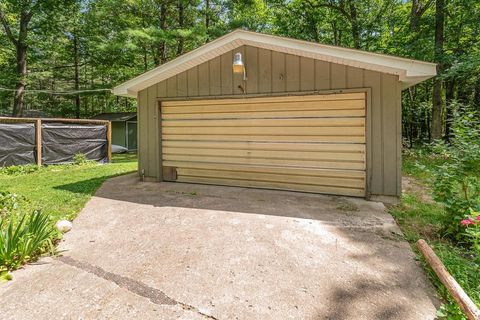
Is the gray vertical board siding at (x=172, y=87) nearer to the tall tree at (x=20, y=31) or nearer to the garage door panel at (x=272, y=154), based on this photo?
the garage door panel at (x=272, y=154)

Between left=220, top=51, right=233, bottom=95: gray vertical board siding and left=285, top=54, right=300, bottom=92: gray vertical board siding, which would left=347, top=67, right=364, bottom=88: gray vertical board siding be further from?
left=220, top=51, right=233, bottom=95: gray vertical board siding

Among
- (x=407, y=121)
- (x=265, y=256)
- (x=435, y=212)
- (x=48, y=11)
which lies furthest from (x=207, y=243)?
(x=48, y=11)

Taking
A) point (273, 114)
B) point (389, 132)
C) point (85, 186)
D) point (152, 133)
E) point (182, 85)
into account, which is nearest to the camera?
point (389, 132)

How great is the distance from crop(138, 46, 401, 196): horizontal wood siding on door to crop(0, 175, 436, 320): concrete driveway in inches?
34.7

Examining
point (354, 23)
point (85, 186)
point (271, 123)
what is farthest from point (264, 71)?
point (354, 23)

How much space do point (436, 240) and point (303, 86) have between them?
2841mm

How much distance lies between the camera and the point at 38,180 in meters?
6.01

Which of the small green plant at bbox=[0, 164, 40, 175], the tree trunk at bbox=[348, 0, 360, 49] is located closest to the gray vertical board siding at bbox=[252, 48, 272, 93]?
the small green plant at bbox=[0, 164, 40, 175]

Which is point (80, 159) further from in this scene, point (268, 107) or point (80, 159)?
point (268, 107)

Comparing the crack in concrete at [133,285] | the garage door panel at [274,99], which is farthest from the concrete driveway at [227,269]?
the garage door panel at [274,99]

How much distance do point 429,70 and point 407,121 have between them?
1251 cm

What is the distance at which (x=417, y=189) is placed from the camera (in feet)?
17.0

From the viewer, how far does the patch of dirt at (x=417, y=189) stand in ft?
14.8

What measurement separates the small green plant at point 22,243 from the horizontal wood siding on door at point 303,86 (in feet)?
10.6
